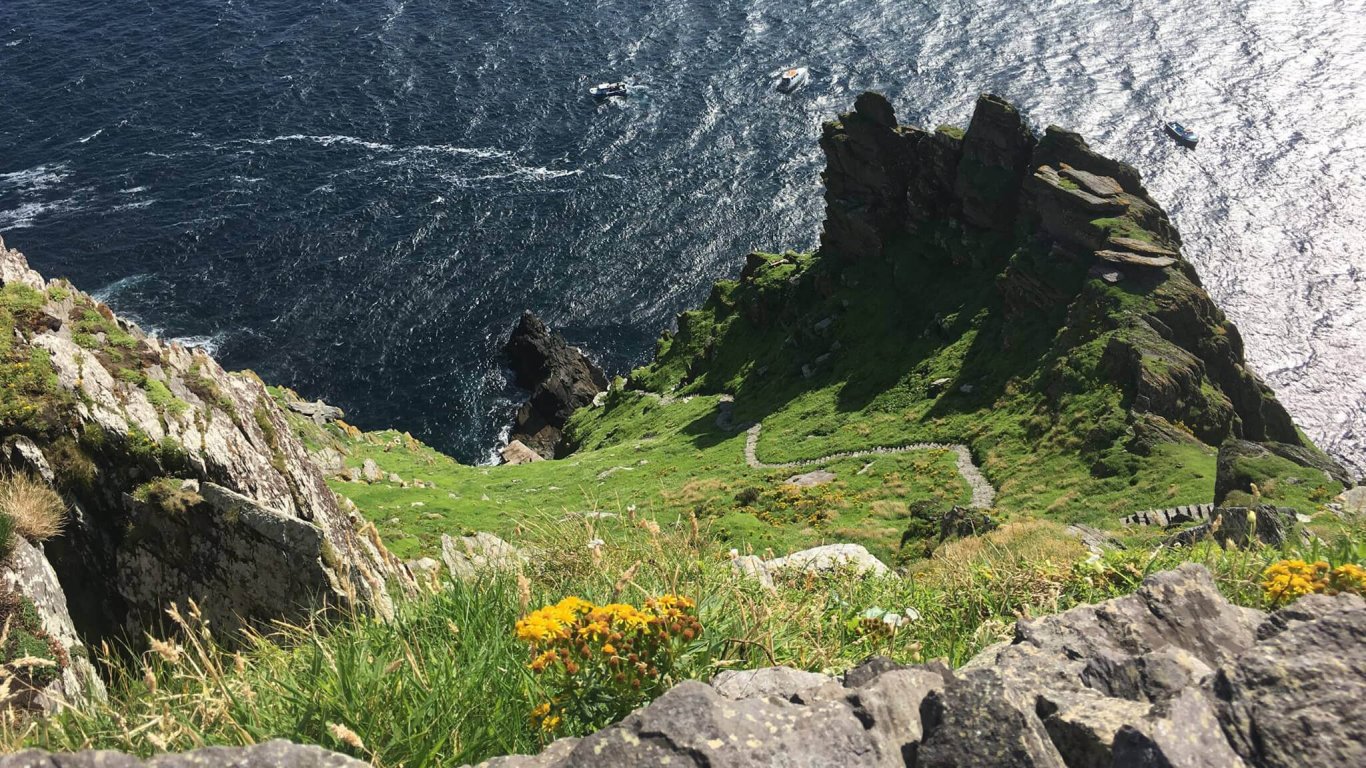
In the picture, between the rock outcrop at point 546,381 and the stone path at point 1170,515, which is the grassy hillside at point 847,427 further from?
the rock outcrop at point 546,381

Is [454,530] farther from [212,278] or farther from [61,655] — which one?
[212,278]

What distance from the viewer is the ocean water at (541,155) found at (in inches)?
3654

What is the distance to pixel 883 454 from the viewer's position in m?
61.6

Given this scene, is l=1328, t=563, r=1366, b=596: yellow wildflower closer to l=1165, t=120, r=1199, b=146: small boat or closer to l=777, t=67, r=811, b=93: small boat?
l=1165, t=120, r=1199, b=146: small boat

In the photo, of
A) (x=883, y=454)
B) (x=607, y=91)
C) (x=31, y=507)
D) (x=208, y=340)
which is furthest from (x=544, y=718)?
(x=607, y=91)

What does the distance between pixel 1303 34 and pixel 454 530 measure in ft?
469

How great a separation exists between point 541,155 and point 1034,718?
379ft

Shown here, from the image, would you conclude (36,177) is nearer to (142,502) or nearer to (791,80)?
(791,80)

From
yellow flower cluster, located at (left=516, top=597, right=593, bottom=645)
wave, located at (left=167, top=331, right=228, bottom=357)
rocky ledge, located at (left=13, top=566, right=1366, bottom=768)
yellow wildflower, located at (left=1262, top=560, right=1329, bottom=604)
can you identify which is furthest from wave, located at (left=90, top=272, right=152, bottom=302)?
yellow wildflower, located at (left=1262, top=560, right=1329, bottom=604)

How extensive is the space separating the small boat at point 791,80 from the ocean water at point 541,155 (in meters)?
2.35

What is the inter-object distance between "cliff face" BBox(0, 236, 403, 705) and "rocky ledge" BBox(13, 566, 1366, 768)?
10.4 metres

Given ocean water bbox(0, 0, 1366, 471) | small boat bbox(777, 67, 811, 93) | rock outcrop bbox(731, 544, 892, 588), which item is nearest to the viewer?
rock outcrop bbox(731, 544, 892, 588)

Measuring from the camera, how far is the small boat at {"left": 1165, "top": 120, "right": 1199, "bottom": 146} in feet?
370

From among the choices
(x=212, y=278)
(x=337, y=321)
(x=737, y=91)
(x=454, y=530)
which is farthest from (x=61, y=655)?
(x=737, y=91)
